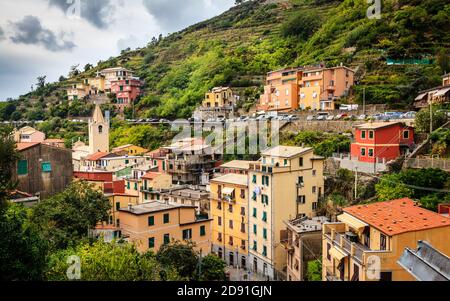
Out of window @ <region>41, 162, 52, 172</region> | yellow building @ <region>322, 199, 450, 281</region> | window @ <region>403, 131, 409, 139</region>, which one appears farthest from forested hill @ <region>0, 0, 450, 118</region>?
window @ <region>41, 162, 52, 172</region>

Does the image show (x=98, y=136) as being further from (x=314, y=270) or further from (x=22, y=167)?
(x=314, y=270)

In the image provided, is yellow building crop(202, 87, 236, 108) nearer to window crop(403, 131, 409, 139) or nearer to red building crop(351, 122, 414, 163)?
red building crop(351, 122, 414, 163)

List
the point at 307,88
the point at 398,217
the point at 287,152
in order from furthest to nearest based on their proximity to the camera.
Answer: the point at 307,88, the point at 287,152, the point at 398,217

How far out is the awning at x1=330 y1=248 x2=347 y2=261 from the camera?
978 centimetres

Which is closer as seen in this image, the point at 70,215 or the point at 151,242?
the point at 70,215

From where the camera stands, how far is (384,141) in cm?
1756

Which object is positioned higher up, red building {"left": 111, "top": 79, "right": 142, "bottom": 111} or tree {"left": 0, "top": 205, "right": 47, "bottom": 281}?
red building {"left": 111, "top": 79, "right": 142, "bottom": 111}

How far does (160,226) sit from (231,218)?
5.06 m

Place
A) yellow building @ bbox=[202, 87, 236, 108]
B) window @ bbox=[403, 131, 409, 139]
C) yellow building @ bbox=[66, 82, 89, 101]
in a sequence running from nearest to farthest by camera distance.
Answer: window @ bbox=[403, 131, 409, 139]
yellow building @ bbox=[202, 87, 236, 108]
yellow building @ bbox=[66, 82, 89, 101]

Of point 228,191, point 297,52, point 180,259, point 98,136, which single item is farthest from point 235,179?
point 297,52

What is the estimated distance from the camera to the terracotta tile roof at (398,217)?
8625 mm

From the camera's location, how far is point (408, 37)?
3109cm

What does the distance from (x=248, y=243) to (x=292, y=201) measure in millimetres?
2847

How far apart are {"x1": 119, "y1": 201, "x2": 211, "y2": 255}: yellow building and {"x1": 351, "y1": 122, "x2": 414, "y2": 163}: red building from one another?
298 inches
